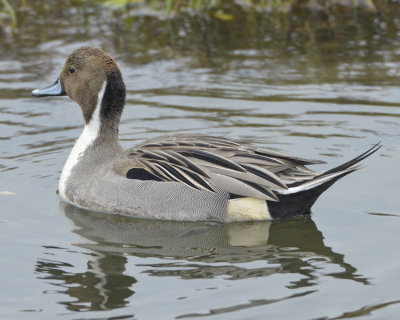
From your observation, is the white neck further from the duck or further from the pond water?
Answer: the pond water

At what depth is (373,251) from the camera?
6.02 metres

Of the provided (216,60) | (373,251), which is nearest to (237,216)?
(373,251)

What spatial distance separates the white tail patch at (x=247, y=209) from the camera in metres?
6.73

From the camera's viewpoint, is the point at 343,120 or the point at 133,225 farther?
the point at 343,120

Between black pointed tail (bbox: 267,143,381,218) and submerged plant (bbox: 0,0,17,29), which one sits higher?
submerged plant (bbox: 0,0,17,29)

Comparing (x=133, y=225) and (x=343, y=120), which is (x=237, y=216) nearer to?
(x=133, y=225)

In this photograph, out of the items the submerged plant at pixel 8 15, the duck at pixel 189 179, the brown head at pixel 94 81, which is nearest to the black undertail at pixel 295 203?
the duck at pixel 189 179

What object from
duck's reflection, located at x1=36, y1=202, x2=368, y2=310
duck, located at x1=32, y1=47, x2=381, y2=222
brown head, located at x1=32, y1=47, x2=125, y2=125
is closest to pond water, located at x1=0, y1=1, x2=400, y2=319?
duck's reflection, located at x1=36, y1=202, x2=368, y2=310

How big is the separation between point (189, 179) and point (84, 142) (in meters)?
1.26

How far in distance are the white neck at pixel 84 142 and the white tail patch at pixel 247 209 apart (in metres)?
1.52

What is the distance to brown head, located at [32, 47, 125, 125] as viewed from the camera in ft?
24.1

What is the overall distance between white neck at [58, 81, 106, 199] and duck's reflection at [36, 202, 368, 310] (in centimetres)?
28

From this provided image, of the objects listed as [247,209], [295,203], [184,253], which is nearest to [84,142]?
[247,209]

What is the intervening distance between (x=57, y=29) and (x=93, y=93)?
216 inches
